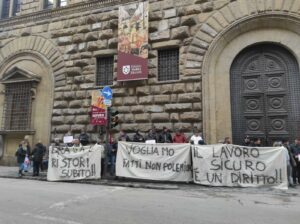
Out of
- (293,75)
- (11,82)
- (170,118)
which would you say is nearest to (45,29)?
(11,82)

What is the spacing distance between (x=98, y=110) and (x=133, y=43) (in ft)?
12.0

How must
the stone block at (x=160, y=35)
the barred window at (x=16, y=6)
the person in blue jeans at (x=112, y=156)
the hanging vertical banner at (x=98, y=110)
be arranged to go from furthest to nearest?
1. the barred window at (x=16, y=6)
2. the stone block at (x=160, y=35)
3. the hanging vertical banner at (x=98, y=110)
4. the person in blue jeans at (x=112, y=156)

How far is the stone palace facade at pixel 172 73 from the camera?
1314 centimetres

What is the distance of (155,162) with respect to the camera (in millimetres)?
11383

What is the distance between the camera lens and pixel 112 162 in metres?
12.7

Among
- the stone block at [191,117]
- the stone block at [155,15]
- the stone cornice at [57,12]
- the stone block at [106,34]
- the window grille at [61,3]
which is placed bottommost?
the stone block at [191,117]

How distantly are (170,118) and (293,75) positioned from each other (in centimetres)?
547

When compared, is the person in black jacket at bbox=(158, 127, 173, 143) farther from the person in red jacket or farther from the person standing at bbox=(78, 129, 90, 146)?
the person standing at bbox=(78, 129, 90, 146)

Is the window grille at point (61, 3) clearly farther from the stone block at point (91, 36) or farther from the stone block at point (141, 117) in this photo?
the stone block at point (141, 117)

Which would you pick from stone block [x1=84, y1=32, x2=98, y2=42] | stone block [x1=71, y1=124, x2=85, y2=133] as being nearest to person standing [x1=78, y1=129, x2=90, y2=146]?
stone block [x1=71, y1=124, x2=85, y2=133]

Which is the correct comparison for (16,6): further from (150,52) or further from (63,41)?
(150,52)

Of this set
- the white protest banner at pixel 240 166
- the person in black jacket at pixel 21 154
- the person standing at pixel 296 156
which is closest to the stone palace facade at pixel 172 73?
the person standing at pixel 296 156

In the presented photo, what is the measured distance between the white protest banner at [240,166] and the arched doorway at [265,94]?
268cm

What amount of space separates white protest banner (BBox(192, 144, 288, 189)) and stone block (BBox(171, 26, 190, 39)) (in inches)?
226
